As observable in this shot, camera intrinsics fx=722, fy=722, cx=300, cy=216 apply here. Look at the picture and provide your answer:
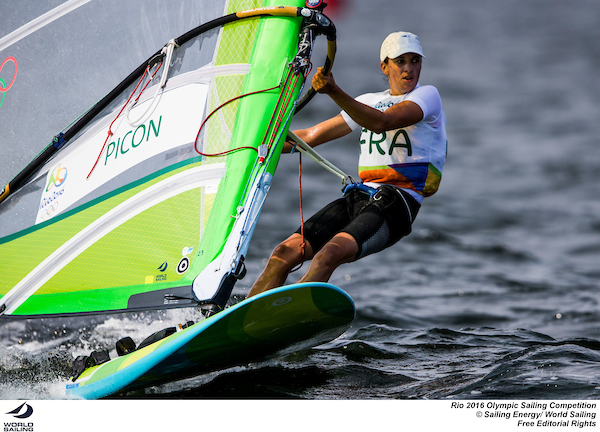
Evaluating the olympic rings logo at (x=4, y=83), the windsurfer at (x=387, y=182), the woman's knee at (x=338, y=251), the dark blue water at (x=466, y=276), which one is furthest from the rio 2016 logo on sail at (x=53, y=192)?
the woman's knee at (x=338, y=251)

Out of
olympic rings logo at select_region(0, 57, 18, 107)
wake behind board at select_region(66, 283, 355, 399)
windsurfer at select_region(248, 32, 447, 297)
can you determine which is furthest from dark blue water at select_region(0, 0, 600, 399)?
olympic rings logo at select_region(0, 57, 18, 107)

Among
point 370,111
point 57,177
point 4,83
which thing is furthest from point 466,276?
point 4,83

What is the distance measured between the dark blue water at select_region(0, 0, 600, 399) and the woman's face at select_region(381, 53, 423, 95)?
1.53 ft

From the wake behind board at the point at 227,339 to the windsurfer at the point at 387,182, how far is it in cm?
23

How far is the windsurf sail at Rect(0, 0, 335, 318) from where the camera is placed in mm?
3770

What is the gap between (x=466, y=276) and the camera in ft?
25.7

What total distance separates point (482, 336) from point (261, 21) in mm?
2645

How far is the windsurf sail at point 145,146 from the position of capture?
3.77m

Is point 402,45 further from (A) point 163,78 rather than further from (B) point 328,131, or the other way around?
(A) point 163,78

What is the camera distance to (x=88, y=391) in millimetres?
3553

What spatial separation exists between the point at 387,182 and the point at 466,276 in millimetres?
3943
